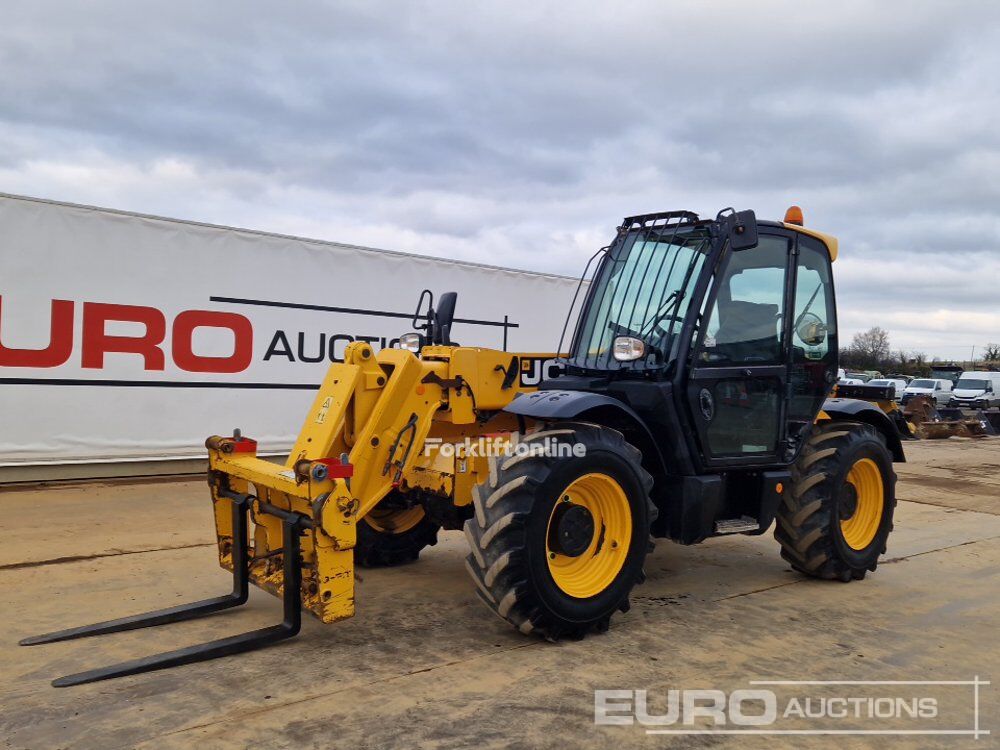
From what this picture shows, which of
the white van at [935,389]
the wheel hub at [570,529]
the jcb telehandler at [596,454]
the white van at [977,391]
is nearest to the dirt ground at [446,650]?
the jcb telehandler at [596,454]

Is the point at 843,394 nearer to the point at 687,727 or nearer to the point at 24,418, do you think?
the point at 687,727

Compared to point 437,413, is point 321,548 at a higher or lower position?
lower

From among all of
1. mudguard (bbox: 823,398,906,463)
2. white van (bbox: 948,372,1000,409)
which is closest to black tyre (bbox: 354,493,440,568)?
mudguard (bbox: 823,398,906,463)

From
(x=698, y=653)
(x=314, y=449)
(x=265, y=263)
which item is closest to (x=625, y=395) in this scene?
(x=698, y=653)

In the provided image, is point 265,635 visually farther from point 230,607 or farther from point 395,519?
point 395,519

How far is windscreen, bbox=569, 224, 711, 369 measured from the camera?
4996 millimetres

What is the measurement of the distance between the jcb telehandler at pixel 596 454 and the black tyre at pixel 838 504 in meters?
0.02

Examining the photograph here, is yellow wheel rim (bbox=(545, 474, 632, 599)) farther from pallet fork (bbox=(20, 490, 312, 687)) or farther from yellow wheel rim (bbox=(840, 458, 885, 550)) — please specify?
yellow wheel rim (bbox=(840, 458, 885, 550))

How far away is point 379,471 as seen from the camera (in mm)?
4559

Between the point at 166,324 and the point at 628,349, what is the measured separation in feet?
21.7

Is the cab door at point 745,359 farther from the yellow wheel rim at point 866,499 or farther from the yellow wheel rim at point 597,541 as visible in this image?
the yellow wheel rim at point 866,499

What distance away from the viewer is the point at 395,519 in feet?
18.7

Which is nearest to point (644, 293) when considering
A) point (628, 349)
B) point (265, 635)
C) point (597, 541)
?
point (628, 349)

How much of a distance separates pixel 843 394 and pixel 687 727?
446cm
